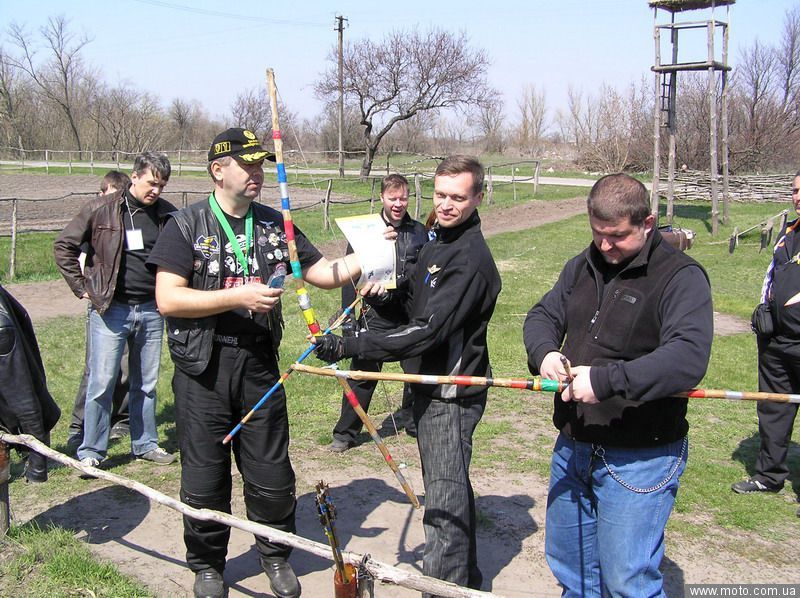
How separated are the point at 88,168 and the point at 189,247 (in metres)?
41.8

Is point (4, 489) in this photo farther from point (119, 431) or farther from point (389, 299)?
point (389, 299)

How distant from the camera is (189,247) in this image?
3.46 m

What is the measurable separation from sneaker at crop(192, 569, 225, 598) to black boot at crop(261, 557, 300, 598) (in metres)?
0.24

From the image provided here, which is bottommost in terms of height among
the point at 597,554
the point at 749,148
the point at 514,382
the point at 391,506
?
the point at 391,506

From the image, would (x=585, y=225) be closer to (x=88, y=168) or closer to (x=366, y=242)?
(x=366, y=242)

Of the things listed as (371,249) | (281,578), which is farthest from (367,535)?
(371,249)

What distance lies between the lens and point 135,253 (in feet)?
17.7

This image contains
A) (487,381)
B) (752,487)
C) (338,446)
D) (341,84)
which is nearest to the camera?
(487,381)

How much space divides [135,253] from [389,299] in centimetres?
196

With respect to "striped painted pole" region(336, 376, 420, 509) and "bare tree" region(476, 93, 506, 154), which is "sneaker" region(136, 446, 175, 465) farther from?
"bare tree" region(476, 93, 506, 154)

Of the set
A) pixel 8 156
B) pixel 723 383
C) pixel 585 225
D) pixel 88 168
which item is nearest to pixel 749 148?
pixel 585 225

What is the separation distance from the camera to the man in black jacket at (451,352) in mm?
3254

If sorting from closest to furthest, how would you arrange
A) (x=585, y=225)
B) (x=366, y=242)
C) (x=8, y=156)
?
1. (x=366, y=242)
2. (x=585, y=225)
3. (x=8, y=156)

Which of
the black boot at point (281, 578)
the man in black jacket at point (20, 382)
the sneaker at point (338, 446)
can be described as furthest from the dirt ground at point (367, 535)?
the man in black jacket at point (20, 382)
